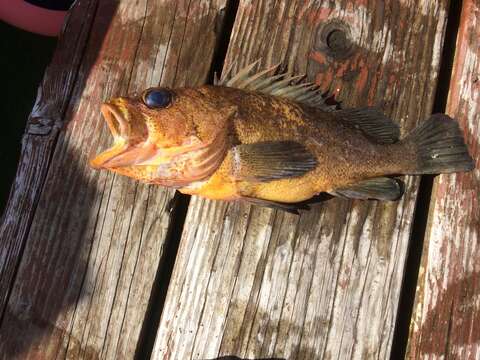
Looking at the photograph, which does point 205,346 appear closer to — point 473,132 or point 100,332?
point 100,332

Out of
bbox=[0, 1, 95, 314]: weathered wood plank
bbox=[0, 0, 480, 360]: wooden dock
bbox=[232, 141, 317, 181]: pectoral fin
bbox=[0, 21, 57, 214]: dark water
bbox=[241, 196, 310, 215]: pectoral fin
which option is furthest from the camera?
bbox=[0, 21, 57, 214]: dark water

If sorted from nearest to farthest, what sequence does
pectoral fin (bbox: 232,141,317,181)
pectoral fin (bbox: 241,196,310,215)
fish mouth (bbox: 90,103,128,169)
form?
fish mouth (bbox: 90,103,128,169)
pectoral fin (bbox: 232,141,317,181)
pectoral fin (bbox: 241,196,310,215)

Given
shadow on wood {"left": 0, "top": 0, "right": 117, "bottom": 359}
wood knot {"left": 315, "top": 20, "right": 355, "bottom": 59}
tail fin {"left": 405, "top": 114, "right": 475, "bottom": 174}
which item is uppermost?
wood knot {"left": 315, "top": 20, "right": 355, "bottom": 59}

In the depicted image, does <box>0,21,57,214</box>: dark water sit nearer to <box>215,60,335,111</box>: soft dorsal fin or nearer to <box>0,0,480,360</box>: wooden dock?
<box>0,0,480,360</box>: wooden dock

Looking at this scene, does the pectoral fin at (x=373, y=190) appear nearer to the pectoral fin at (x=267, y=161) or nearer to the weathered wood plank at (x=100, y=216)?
the pectoral fin at (x=267, y=161)

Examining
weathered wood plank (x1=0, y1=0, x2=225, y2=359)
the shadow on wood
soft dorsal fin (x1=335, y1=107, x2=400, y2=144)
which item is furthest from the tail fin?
the shadow on wood

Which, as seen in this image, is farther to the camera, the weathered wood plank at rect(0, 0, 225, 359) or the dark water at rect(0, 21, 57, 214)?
the dark water at rect(0, 21, 57, 214)

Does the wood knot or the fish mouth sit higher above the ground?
the wood knot
